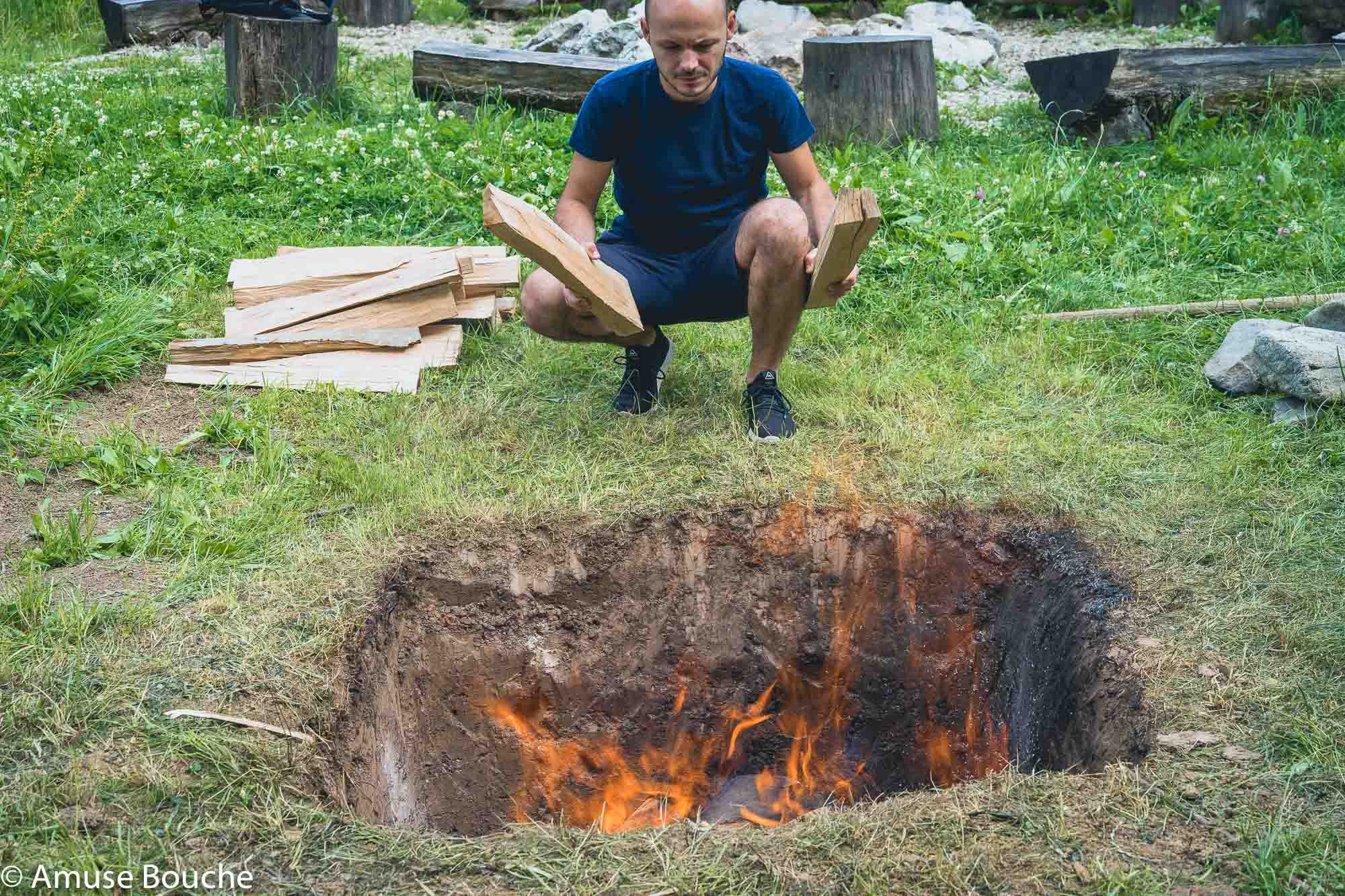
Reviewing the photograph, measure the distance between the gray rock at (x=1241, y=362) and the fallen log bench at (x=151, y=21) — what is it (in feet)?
31.2

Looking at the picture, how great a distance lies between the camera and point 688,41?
11.9 ft

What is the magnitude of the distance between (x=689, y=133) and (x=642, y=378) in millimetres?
972

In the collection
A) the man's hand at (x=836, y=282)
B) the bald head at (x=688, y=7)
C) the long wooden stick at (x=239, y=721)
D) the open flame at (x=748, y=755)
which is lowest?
the open flame at (x=748, y=755)

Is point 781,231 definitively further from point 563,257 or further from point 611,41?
point 611,41

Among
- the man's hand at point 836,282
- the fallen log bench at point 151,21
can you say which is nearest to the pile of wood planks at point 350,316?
the man's hand at point 836,282

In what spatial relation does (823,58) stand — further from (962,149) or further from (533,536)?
(533,536)

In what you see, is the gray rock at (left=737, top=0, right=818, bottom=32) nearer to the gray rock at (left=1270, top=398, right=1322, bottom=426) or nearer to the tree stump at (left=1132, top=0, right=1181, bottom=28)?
the tree stump at (left=1132, top=0, right=1181, bottom=28)

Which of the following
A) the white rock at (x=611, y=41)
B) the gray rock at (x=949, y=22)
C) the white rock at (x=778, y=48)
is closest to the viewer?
the white rock at (x=778, y=48)

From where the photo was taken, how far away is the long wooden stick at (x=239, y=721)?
276cm

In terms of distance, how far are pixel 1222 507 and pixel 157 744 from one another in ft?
10.3

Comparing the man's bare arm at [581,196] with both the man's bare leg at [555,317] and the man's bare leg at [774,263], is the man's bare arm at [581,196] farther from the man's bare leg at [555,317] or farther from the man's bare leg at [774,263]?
the man's bare leg at [774,263]

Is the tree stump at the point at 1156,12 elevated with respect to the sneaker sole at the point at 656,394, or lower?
elevated

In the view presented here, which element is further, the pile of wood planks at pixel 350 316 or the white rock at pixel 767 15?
the white rock at pixel 767 15

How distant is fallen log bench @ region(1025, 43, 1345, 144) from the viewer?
7109 millimetres
